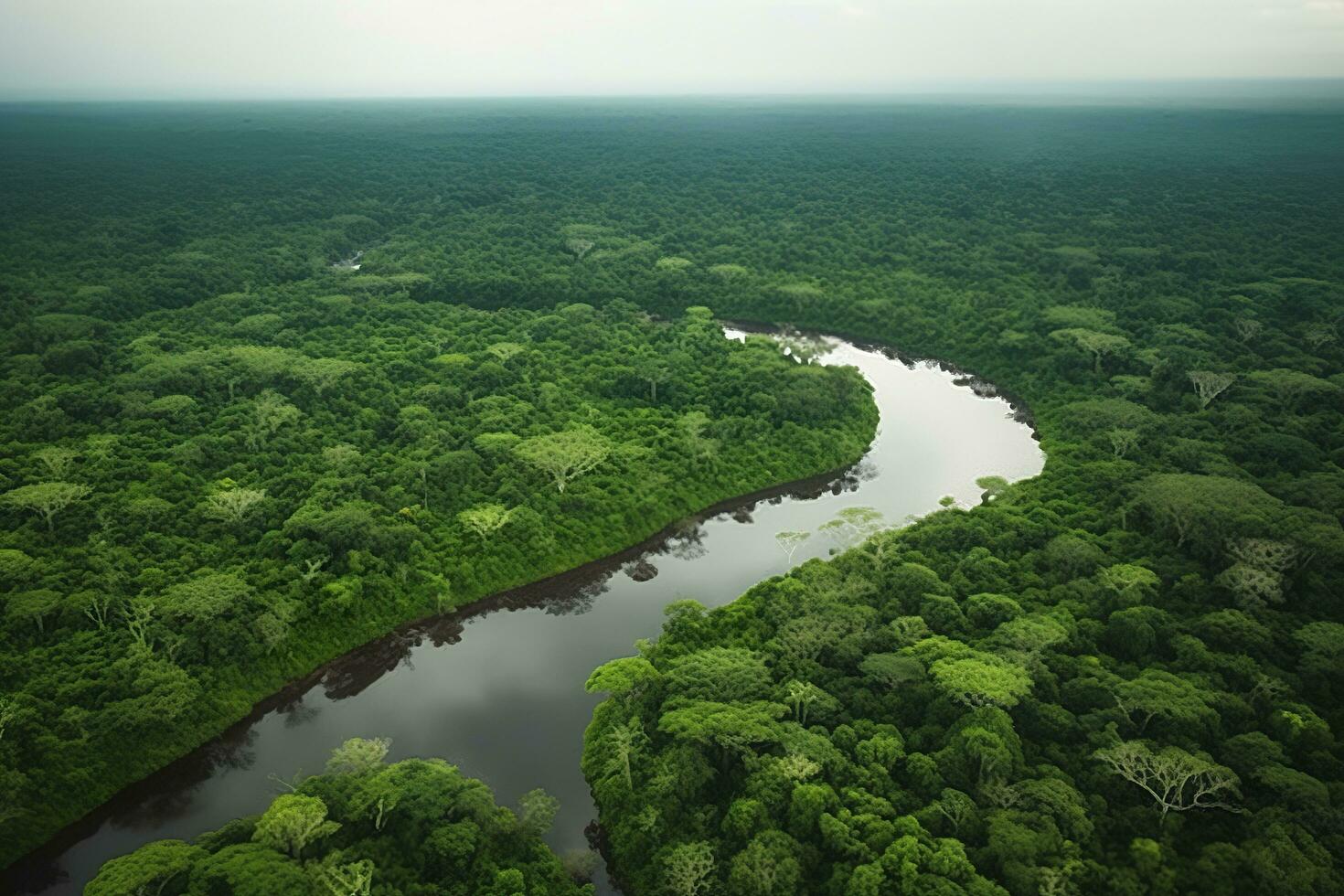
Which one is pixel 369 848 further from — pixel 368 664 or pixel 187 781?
pixel 368 664

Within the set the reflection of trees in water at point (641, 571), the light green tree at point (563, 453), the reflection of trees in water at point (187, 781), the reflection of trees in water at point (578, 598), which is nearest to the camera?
the reflection of trees in water at point (187, 781)

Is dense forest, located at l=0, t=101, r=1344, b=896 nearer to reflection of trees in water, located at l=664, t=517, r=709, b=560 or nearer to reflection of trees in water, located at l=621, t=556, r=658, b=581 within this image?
reflection of trees in water, located at l=664, t=517, r=709, b=560

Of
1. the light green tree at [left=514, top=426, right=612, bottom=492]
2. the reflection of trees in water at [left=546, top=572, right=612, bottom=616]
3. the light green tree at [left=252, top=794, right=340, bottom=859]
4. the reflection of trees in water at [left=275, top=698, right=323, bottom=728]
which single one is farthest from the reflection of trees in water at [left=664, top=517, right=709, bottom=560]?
the light green tree at [left=252, top=794, right=340, bottom=859]

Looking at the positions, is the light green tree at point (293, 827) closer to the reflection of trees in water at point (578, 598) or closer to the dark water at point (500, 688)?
the dark water at point (500, 688)

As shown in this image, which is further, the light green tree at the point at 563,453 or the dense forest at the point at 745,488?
the light green tree at the point at 563,453

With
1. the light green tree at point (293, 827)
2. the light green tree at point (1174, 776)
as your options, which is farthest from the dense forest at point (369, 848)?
the light green tree at point (1174, 776)

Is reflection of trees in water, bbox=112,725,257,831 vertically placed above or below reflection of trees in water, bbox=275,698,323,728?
above

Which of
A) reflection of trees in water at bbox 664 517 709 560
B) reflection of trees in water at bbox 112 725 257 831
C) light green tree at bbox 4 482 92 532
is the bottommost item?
reflection of trees in water at bbox 664 517 709 560
